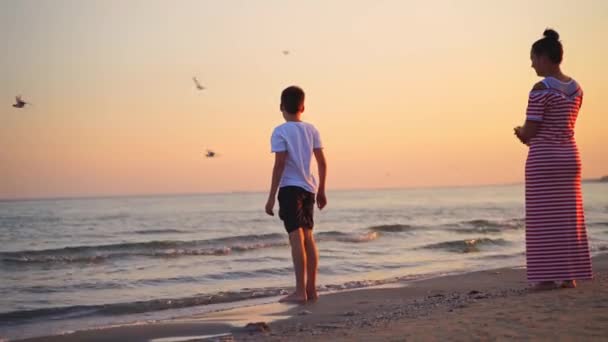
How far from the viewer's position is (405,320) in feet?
14.2

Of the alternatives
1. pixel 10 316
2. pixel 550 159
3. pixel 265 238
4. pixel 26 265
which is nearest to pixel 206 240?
pixel 265 238

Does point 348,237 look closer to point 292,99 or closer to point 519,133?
point 292,99

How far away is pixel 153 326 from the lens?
5398 mm

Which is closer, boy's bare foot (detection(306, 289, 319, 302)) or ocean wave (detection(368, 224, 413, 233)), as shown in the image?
boy's bare foot (detection(306, 289, 319, 302))

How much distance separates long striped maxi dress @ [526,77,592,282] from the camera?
4988mm

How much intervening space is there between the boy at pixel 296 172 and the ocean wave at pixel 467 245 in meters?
7.68

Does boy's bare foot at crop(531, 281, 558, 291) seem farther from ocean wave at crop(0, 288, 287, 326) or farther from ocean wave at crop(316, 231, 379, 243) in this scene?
ocean wave at crop(316, 231, 379, 243)

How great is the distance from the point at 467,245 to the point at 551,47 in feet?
29.4

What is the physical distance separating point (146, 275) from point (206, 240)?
7.68 meters

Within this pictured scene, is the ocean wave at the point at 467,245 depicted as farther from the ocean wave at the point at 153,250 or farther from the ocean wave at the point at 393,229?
the ocean wave at the point at 393,229

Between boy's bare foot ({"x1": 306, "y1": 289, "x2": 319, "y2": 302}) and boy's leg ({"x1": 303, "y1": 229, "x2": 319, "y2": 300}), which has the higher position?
boy's leg ({"x1": 303, "y1": 229, "x2": 319, "y2": 300})

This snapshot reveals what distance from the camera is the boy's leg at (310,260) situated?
5.58 m

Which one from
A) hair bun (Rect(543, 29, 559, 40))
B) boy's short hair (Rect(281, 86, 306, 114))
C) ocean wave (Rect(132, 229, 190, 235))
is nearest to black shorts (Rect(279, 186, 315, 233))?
boy's short hair (Rect(281, 86, 306, 114))

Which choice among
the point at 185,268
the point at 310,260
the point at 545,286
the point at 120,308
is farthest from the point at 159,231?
the point at 545,286
